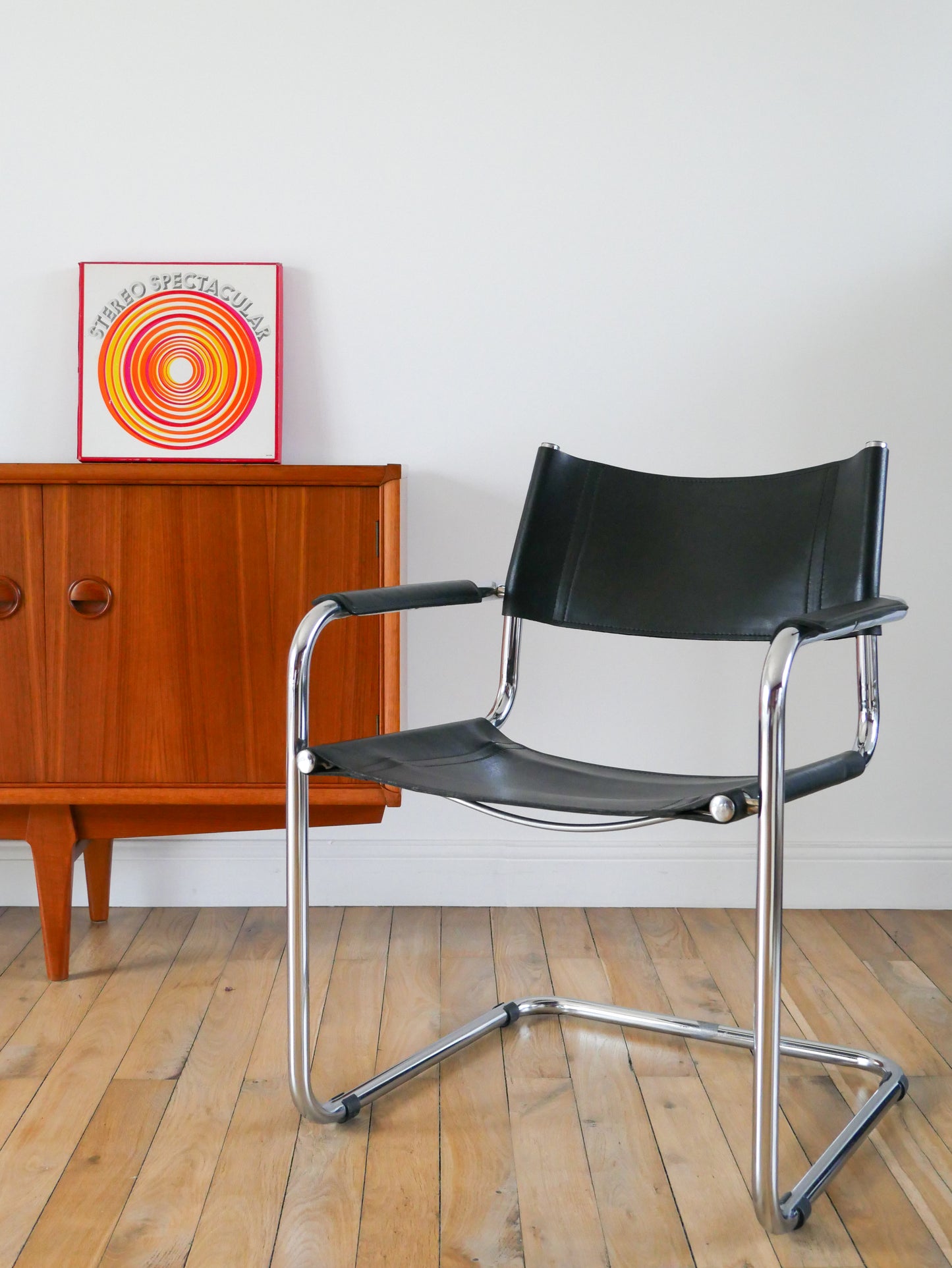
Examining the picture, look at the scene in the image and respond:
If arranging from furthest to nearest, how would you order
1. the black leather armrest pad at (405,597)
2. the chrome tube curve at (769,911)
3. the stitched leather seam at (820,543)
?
the stitched leather seam at (820,543) < the black leather armrest pad at (405,597) < the chrome tube curve at (769,911)

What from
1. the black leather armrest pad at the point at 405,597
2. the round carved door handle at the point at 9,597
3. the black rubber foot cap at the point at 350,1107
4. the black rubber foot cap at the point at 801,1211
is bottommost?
the black rubber foot cap at the point at 350,1107

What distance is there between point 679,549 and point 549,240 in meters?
0.81

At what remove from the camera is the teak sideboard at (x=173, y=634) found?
175cm

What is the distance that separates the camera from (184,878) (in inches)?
84.0

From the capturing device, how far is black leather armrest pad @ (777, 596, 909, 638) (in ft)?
3.59

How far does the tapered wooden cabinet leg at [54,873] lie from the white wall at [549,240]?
0.69 meters

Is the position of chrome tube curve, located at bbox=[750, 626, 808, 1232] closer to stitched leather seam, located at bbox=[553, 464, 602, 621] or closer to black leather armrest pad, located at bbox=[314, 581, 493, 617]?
black leather armrest pad, located at bbox=[314, 581, 493, 617]

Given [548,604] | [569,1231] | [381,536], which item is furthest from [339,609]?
[569,1231]

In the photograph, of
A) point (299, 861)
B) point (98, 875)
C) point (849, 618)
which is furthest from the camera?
point (98, 875)

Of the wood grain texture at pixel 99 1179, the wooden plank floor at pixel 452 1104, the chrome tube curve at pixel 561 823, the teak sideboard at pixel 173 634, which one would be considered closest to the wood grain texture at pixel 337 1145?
the wooden plank floor at pixel 452 1104

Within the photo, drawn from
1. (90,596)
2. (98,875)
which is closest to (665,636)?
(90,596)

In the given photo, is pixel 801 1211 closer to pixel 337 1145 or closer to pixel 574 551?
pixel 337 1145

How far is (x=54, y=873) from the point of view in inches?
70.5

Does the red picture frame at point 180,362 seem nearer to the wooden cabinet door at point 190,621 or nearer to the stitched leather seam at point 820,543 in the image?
the wooden cabinet door at point 190,621
